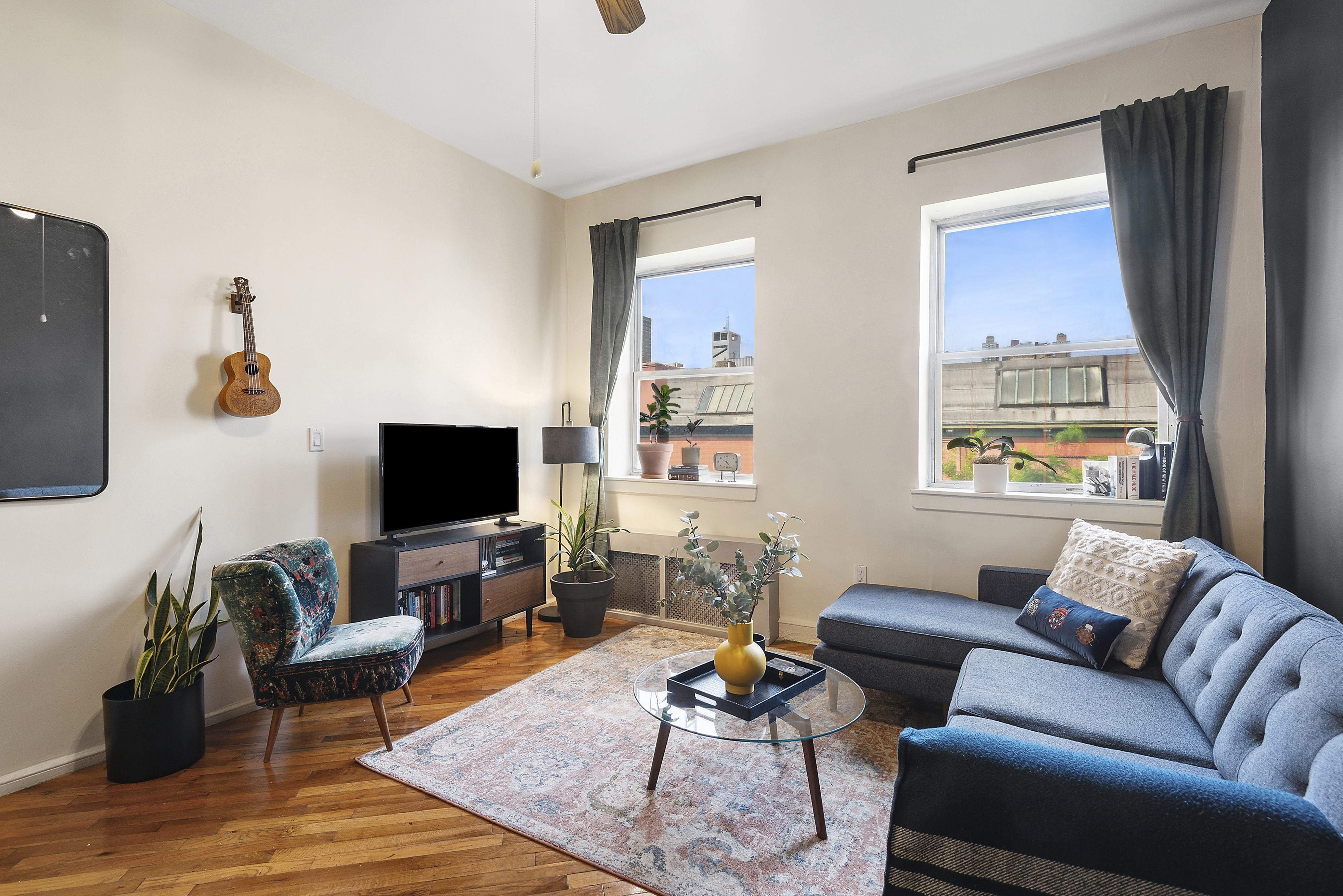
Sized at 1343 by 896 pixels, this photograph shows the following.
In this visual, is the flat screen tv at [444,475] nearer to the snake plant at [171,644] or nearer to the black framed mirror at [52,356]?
the snake plant at [171,644]

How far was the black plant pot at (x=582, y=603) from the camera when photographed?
3709 millimetres

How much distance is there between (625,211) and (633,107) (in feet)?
3.47

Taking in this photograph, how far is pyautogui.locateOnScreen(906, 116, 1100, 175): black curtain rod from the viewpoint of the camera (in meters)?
2.94

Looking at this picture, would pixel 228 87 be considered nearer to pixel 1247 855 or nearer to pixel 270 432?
pixel 270 432

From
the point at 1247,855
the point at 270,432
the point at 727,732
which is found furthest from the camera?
the point at 270,432

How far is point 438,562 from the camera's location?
3240mm

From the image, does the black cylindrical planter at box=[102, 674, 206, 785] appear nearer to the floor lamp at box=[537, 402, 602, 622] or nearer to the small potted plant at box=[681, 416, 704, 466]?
the floor lamp at box=[537, 402, 602, 622]

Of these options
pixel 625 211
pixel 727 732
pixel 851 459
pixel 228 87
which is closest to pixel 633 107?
pixel 625 211

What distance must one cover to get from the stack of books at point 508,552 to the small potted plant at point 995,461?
2.53m

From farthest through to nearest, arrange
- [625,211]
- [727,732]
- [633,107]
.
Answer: [625,211]
[633,107]
[727,732]

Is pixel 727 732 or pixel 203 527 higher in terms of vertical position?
pixel 203 527

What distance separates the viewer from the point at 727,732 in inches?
68.9

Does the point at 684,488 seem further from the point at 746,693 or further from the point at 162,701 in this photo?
the point at 162,701

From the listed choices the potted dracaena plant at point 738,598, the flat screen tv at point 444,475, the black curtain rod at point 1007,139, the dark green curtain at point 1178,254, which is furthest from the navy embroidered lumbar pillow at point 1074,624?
the flat screen tv at point 444,475
